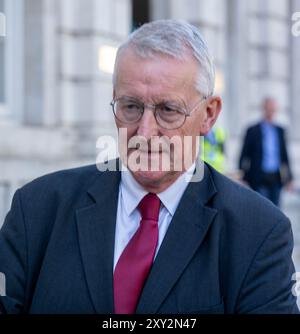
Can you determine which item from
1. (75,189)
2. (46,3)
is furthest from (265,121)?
(75,189)

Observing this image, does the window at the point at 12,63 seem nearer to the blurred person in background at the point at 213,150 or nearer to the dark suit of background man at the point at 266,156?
the blurred person in background at the point at 213,150

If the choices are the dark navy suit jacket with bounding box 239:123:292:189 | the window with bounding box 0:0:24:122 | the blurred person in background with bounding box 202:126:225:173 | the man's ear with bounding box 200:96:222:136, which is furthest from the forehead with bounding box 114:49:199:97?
the dark navy suit jacket with bounding box 239:123:292:189

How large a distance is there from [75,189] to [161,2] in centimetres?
733

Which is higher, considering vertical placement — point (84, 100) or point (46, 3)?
point (46, 3)

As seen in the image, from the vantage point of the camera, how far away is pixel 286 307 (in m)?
1.99

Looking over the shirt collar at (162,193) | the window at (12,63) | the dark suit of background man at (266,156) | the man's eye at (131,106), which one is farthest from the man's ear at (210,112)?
the dark suit of background man at (266,156)

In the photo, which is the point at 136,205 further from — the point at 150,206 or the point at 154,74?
the point at 154,74

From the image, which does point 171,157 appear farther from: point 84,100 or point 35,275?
point 84,100

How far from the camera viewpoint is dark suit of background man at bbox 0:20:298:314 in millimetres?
2002

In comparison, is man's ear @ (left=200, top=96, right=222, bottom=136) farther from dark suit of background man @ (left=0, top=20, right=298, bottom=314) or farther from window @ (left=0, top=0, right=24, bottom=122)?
window @ (left=0, top=0, right=24, bottom=122)

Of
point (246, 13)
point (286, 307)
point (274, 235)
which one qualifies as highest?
point (246, 13)

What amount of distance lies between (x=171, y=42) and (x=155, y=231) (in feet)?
1.64

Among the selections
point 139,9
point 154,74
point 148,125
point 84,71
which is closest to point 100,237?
point 148,125
